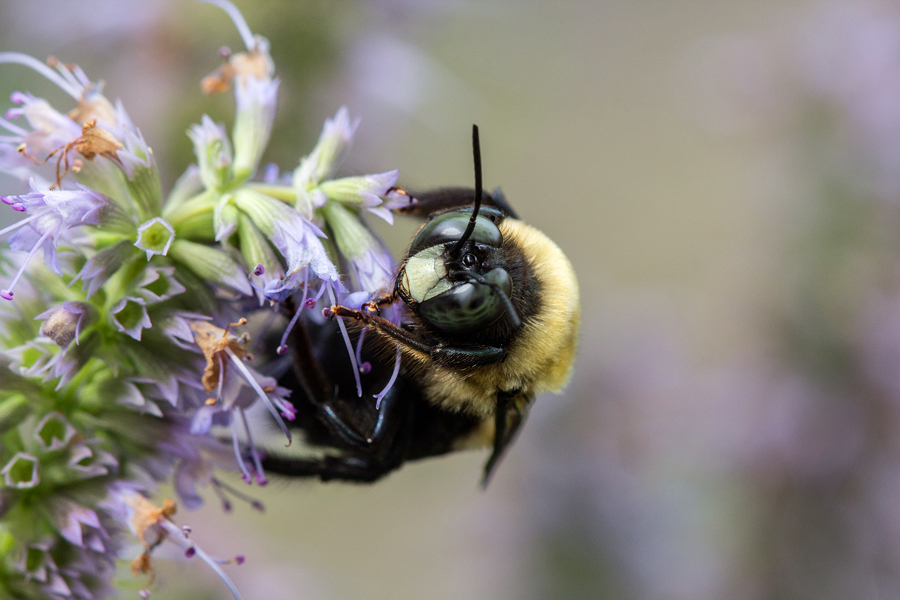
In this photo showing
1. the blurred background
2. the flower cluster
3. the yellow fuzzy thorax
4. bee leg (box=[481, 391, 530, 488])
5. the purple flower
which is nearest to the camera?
the purple flower

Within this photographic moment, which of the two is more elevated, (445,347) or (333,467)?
(445,347)

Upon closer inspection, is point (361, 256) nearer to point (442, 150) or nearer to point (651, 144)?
point (442, 150)

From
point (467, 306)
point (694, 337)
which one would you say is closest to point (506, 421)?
point (467, 306)

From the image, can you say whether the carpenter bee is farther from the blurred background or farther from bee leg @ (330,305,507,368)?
the blurred background

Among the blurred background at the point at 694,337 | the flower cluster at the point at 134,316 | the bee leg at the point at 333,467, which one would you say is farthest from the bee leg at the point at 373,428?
the blurred background at the point at 694,337

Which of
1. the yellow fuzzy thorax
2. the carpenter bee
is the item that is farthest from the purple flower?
the yellow fuzzy thorax

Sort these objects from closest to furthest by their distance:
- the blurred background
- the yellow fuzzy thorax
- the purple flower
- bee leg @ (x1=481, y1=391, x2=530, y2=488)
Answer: the purple flower
the yellow fuzzy thorax
bee leg @ (x1=481, y1=391, x2=530, y2=488)
the blurred background

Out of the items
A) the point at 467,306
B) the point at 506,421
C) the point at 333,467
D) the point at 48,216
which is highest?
the point at 48,216

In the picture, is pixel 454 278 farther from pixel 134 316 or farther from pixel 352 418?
pixel 134 316

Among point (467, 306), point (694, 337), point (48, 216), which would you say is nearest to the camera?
point (48, 216)
